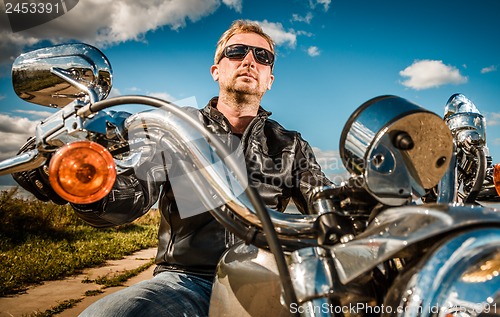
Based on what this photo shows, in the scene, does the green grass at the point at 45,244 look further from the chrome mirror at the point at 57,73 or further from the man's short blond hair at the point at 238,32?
the chrome mirror at the point at 57,73

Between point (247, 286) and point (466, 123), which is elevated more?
point (466, 123)

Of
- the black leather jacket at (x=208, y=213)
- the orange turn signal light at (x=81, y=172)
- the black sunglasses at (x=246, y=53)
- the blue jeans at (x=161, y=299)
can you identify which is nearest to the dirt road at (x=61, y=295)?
the black leather jacket at (x=208, y=213)

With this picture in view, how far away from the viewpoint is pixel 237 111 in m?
2.29

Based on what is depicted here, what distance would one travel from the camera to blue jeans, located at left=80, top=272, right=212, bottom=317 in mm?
1176

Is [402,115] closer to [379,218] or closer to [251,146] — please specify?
[379,218]

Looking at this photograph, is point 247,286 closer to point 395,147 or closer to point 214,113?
point 395,147

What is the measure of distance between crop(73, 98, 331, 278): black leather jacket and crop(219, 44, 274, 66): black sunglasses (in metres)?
0.31

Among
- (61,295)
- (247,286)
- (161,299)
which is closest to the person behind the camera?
(247,286)

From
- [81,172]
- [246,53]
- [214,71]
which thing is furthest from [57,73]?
[214,71]

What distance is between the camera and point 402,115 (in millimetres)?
721

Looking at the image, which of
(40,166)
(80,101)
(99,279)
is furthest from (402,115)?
(99,279)

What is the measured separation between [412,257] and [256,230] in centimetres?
31

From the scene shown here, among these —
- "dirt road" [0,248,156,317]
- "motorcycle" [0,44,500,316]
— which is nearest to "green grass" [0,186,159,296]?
"dirt road" [0,248,156,317]

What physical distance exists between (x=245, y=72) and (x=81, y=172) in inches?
62.0
